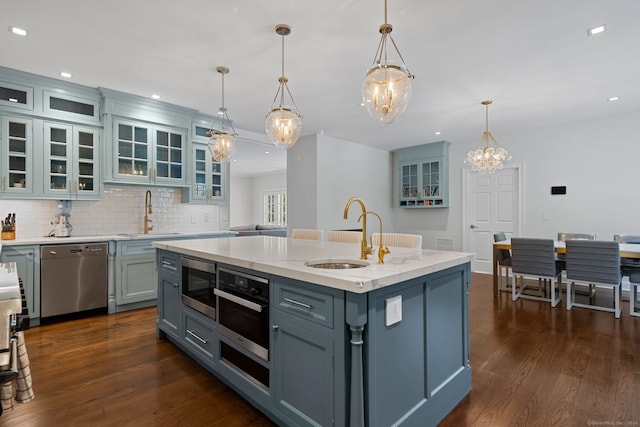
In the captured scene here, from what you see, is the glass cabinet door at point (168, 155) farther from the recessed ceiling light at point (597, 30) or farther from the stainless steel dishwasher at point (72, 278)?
the recessed ceiling light at point (597, 30)

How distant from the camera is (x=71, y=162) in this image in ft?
12.4

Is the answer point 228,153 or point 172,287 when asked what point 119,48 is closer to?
point 228,153

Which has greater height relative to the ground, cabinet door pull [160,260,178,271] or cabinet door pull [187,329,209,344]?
cabinet door pull [160,260,178,271]

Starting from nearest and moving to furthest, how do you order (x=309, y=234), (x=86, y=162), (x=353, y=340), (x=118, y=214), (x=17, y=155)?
(x=353, y=340) → (x=17, y=155) → (x=309, y=234) → (x=86, y=162) → (x=118, y=214)

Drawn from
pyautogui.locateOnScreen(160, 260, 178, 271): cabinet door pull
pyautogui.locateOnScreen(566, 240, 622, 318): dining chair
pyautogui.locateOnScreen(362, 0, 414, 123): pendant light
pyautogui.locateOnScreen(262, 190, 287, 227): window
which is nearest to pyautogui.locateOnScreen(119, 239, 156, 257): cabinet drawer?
pyautogui.locateOnScreen(160, 260, 178, 271): cabinet door pull

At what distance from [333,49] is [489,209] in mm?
4779

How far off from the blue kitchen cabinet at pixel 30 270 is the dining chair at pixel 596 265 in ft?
18.7

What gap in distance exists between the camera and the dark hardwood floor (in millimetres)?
1909

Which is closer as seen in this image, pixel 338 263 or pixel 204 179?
pixel 338 263

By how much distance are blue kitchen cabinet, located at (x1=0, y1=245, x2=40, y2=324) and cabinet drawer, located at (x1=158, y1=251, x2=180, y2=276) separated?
4.72 feet

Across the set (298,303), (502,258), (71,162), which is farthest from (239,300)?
(502,258)

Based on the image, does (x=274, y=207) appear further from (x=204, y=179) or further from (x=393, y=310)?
(x=393, y=310)

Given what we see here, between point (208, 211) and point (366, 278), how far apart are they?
14.2 ft

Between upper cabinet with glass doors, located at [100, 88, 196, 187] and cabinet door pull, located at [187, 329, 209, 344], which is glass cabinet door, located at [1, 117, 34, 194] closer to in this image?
upper cabinet with glass doors, located at [100, 88, 196, 187]
